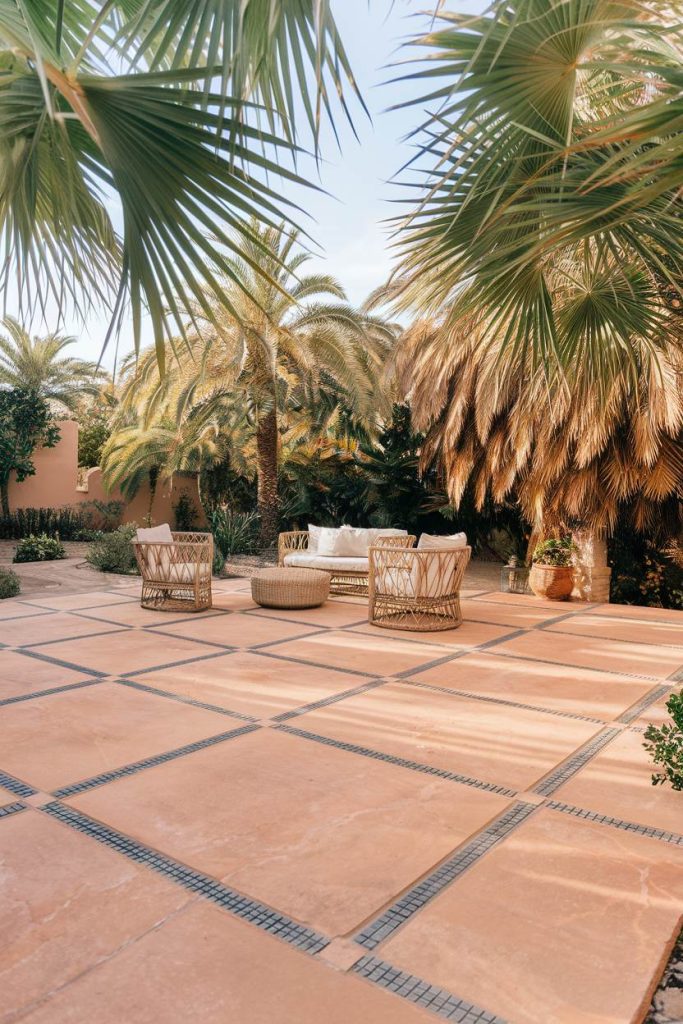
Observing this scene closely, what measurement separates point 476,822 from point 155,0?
309cm

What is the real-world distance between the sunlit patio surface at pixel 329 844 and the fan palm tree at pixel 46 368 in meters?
15.9

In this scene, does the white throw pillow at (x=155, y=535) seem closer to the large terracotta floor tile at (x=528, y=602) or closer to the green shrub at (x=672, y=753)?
the large terracotta floor tile at (x=528, y=602)

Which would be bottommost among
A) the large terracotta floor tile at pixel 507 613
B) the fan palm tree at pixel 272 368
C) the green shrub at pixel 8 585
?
the large terracotta floor tile at pixel 507 613

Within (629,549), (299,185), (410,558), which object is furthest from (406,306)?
(629,549)

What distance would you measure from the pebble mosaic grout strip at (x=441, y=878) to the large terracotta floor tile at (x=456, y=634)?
3277mm

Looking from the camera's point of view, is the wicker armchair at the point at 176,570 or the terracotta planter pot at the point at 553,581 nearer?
the wicker armchair at the point at 176,570

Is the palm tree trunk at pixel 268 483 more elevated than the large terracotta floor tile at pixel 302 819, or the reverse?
the palm tree trunk at pixel 268 483

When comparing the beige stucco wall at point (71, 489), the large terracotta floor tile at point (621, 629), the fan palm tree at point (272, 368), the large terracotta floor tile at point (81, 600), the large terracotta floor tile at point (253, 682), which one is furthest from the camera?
the beige stucco wall at point (71, 489)

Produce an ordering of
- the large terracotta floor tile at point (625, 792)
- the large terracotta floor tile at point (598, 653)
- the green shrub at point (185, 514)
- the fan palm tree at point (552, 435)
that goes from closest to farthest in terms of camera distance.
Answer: the large terracotta floor tile at point (625, 792) → the large terracotta floor tile at point (598, 653) → the fan palm tree at point (552, 435) → the green shrub at point (185, 514)

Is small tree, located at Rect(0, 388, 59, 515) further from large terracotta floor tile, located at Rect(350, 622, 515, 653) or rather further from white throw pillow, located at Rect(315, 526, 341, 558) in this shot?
large terracotta floor tile, located at Rect(350, 622, 515, 653)

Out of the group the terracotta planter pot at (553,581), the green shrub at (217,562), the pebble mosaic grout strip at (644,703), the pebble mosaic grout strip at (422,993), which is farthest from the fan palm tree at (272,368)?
the pebble mosaic grout strip at (422,993)

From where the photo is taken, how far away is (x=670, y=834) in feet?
8.71

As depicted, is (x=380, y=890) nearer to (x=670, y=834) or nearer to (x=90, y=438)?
(x=670, y=834)

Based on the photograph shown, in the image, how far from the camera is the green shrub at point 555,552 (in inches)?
365
